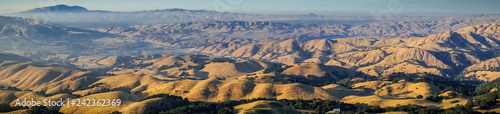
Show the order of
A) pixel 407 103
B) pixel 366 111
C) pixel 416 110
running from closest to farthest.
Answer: pixel 416 110 → pixel 366 111 → pixel 407 103

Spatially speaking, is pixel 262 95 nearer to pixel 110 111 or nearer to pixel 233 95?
pixel 233 95

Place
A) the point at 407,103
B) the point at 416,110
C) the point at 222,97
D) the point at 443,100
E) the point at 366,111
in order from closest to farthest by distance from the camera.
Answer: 1. the point at 416,110
2. the point at 366,111
3. the point at 407,103
4. the point at 443,100
5. the point at 222,97

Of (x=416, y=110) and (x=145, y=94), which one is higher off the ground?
A: (x=416, y=110)

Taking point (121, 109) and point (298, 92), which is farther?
point (298, 92)

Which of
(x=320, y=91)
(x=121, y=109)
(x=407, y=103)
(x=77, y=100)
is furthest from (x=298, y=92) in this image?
(x=77, y=100)

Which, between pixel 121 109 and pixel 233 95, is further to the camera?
pixel 233 95

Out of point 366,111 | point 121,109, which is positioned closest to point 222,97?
point 121,109

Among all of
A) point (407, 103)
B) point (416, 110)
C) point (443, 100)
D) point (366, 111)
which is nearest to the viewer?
point (416, 110)

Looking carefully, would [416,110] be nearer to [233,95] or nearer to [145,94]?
[233,95]

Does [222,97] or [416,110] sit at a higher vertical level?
[416,110]
